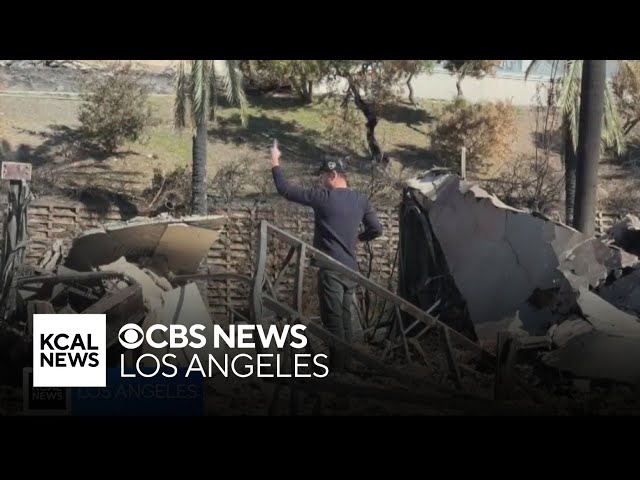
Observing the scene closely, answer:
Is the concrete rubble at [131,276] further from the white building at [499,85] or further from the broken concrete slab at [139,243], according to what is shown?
the white building at [499,85]

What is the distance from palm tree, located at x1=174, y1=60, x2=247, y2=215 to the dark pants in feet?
3.30

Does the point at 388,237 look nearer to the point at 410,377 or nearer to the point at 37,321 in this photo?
the point at 410,377

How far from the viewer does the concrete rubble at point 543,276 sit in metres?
5.71

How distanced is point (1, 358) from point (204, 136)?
1779 mm

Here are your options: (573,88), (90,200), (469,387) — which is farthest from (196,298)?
(573,88)

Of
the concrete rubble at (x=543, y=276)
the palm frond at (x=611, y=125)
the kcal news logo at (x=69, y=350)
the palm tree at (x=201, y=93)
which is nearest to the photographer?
the kcal news logo at (x=69, y=350)

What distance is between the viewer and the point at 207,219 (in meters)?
5.73

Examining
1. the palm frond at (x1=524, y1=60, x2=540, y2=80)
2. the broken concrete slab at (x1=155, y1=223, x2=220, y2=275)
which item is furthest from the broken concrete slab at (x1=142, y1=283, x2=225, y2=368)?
the palm frond at (x1=524, y1=60, x2=540, y2=80)

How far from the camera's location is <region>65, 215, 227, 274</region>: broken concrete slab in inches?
222

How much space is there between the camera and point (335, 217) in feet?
19.0

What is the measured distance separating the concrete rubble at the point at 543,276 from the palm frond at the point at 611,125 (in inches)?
18.8

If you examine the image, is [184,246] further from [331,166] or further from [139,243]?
[331,166]

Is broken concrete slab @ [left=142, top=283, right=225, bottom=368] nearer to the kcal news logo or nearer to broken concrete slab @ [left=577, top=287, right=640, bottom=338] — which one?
the kcal news logo

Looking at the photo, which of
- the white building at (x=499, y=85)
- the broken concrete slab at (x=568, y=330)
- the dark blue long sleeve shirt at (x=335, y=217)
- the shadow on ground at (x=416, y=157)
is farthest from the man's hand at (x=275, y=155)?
the broken concrete slab at (x=568, y=330)
